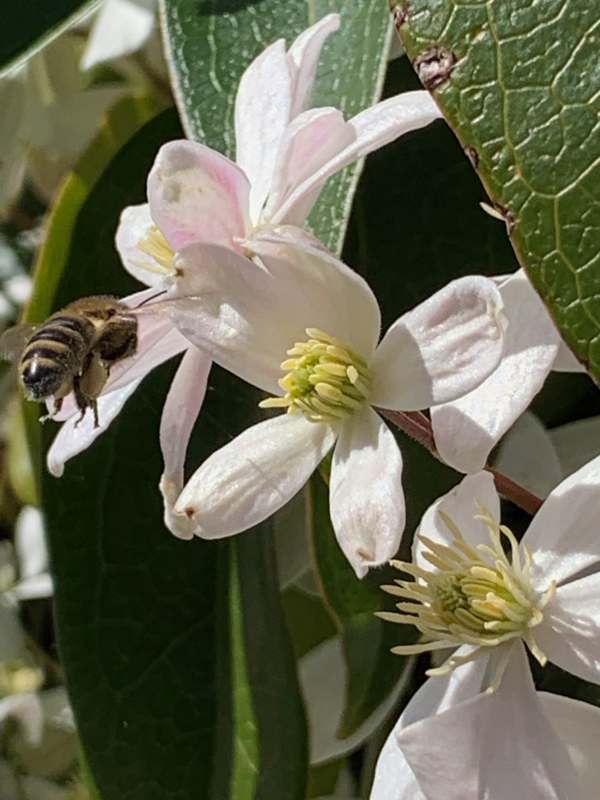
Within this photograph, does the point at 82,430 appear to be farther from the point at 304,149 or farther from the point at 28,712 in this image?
the point at 28,712

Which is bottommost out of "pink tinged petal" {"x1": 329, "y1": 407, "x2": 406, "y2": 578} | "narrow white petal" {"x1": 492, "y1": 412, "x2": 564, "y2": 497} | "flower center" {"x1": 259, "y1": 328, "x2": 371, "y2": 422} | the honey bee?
"narrow white petal" {"x1": 492, "y1": 412, "x2": 564, "y2": 497}

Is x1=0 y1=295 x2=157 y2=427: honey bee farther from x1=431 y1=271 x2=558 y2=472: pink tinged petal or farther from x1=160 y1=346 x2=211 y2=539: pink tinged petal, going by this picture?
x1=431 y1=271 x2=558 y2=472: pink tinged petal

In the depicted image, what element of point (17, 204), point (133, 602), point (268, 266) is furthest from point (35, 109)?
point (268, 266)

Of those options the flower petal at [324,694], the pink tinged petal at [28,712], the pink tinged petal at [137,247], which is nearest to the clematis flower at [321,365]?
the pink tinged petal at [137,247]

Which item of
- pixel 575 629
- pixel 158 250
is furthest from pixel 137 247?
pixel 575 629

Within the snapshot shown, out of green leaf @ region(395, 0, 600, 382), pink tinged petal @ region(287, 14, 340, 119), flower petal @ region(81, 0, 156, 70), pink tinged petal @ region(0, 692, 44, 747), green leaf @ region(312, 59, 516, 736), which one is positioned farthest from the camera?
pink tinged petal @ region(0, 692, 44, 747)

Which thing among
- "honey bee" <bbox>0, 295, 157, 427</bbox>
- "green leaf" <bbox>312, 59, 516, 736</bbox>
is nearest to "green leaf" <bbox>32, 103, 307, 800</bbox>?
"green leaf" <bbox>312, 59, 516, 736</bbox>

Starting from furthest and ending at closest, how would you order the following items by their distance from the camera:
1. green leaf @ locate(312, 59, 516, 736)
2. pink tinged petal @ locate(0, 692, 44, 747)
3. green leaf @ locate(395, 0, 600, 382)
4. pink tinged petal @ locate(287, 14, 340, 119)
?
pink tinged petal @ locate(0, 692, 44, 747) < green leaf @ locate(312, 59, 516, 736) < pink tinged petal @ locate(287, 14, 340, 119) < green leaf @ locate(395, 0, 600, 382)

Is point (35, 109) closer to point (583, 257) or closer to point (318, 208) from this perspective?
point (318, 208)
